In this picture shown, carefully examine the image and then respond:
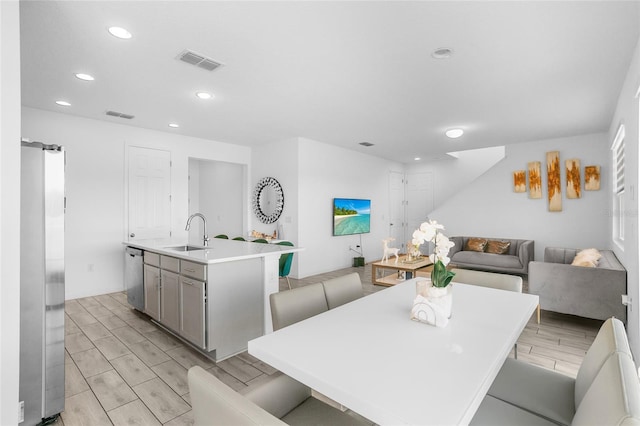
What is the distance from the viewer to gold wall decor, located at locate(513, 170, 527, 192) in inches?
245

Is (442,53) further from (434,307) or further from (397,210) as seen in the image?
(397,210)

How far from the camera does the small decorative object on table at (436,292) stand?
141cm

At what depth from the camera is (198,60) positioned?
278 cm

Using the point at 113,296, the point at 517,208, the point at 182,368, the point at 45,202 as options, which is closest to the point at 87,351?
the point at 182,368

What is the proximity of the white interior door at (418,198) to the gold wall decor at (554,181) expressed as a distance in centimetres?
295

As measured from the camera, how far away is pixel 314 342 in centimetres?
123

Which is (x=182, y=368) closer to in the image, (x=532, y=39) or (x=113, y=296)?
(x=113, y=296)

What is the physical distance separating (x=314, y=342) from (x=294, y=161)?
4.74 m

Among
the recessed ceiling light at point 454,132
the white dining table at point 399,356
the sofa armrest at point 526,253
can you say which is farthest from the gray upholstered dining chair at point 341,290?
the sofa armrest at point 526,253

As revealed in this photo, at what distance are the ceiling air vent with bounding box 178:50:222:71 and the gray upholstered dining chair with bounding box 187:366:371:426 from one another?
8.68ft

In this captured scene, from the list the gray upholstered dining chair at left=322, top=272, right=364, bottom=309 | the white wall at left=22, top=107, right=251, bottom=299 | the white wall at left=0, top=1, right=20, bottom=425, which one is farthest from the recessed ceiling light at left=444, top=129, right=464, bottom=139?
the white wall at left=0, top=1, right=20, bottom=425

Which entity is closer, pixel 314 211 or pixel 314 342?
pixel 314 342

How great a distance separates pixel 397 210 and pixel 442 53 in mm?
6142

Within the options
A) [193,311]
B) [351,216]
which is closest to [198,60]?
[193,311]
